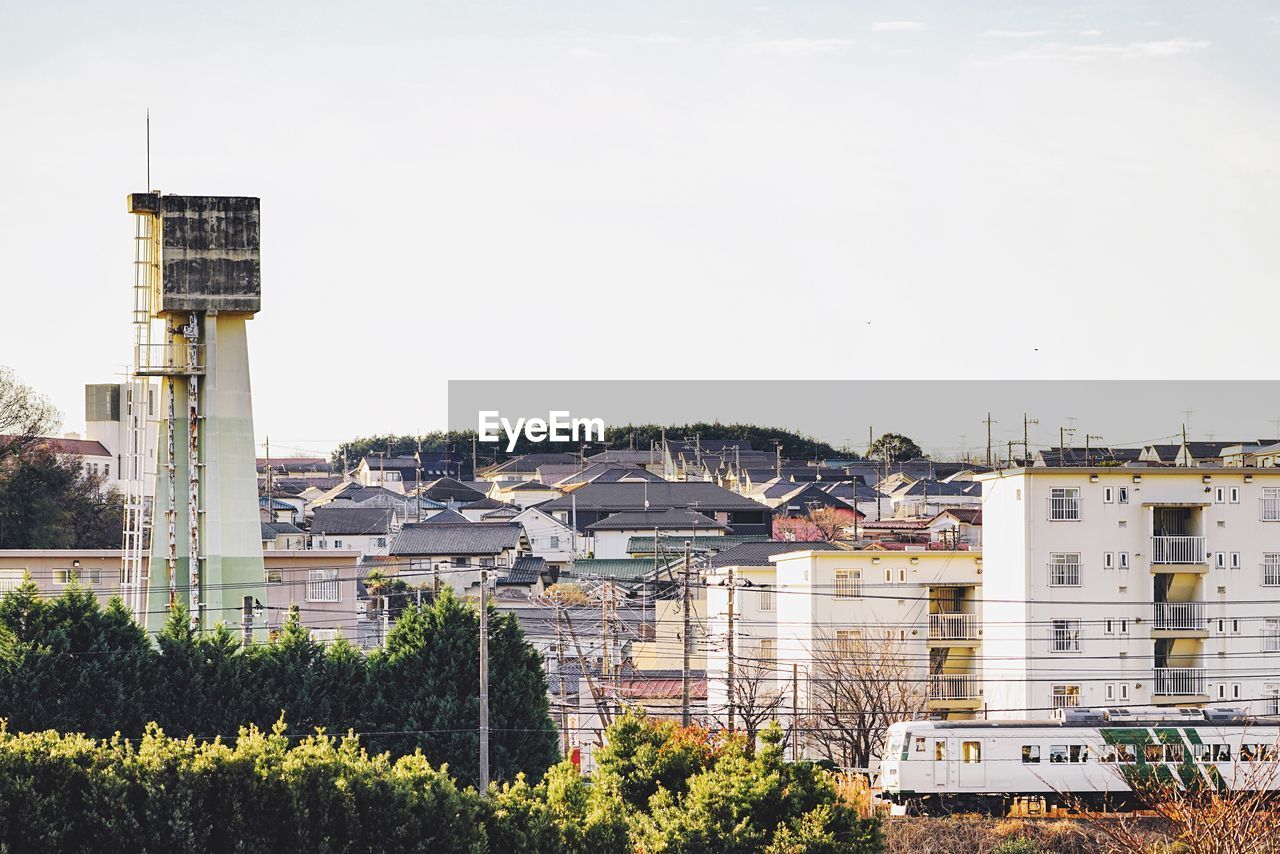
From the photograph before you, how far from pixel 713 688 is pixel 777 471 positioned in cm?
8337

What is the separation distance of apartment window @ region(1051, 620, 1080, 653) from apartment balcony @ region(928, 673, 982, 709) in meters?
2.90

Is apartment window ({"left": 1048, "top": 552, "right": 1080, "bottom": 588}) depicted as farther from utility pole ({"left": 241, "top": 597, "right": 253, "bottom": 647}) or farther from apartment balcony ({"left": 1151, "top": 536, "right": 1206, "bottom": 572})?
utility pole ({"left": 241, "top": 597, "right": 253, "bottom": 647})

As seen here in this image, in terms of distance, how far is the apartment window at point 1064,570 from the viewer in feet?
145

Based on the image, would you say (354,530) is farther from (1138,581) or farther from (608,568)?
(1138,581)

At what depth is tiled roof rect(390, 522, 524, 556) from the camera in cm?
8225

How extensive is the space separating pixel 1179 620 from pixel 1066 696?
3.71 m

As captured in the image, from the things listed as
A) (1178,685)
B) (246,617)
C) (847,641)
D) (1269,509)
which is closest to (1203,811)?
(246,617)

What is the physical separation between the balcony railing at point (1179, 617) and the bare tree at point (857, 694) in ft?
19.6

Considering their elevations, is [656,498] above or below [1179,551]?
above

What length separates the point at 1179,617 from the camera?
44312 millimetres

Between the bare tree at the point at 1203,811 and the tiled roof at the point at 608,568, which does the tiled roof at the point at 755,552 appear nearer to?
the tiled roof at the point at 608,568

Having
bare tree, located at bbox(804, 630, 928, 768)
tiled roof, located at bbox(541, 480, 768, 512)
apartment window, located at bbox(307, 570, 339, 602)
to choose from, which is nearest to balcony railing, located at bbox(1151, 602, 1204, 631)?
bare tree, located at bbox(804, 630, 928, 768)

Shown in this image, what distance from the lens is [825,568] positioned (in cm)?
4728

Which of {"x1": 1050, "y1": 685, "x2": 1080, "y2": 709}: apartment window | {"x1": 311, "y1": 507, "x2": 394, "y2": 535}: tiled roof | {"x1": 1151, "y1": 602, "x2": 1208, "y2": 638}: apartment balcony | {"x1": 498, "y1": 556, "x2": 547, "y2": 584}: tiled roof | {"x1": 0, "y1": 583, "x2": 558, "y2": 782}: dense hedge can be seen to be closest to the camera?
{"x1": 0, "y1": 583, "x2": 558, "y2": 782}: dense hedge
